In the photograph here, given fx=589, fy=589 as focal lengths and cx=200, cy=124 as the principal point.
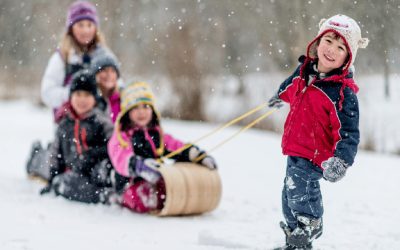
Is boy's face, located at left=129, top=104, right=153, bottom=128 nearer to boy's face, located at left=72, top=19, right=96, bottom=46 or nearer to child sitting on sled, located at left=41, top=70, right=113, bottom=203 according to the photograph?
child sitting on sled, located at left=41, top=70, right=113, bottom=203

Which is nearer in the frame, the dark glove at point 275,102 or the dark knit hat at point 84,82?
the dark glove at point 275,102

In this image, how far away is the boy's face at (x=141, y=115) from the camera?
193 inches

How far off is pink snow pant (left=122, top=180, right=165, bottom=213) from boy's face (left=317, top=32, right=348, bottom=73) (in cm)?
199

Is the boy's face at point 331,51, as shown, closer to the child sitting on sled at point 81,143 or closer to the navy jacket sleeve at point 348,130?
A: the navy jacket sleeve at point 348,130

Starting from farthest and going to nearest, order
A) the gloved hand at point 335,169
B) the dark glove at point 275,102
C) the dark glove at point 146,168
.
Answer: the dark glove at point 146,168 < the dark glove at point 275,102 < the gloved hand at point 335,169

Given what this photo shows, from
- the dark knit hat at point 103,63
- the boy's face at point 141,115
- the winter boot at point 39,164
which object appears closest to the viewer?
the boy's face at point 141,115

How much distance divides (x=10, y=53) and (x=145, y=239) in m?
11.6

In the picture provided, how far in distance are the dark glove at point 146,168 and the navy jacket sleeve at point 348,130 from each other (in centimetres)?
188

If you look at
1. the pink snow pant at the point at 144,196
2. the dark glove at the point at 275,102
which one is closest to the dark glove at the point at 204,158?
the pink snow pant at the point at 144,196

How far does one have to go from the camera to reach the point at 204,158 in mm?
4859

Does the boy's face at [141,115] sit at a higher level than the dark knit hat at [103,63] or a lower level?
lower

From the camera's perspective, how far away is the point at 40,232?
12.2 ft

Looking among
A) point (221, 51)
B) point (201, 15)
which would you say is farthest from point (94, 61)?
point (221, 51)

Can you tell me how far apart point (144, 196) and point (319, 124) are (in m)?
1.92
